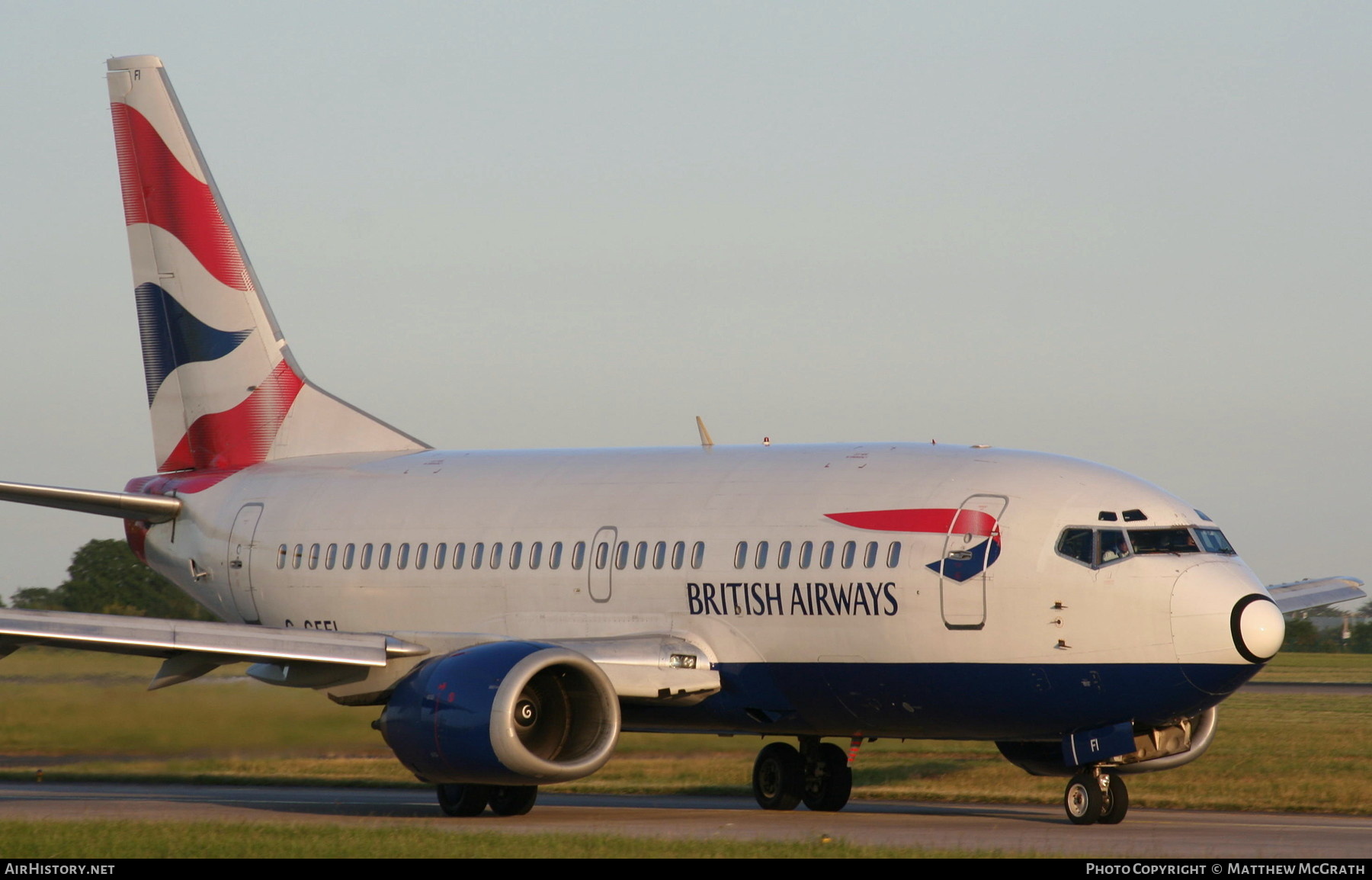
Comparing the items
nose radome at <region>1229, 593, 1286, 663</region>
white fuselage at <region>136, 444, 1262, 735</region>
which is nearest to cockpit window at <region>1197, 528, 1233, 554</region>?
white fuselage at <region>136, 444, 1262, 735</region>

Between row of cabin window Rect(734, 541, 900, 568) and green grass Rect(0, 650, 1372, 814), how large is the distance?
3845 mm

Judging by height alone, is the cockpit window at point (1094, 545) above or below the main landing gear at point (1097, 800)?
above

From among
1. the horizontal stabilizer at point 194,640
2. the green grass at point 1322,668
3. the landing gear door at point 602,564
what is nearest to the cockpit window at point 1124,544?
the landing gear door at point 602,564

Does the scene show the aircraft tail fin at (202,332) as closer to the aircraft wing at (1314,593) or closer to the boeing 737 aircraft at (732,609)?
the boeing 737 aircraft at (732,609)

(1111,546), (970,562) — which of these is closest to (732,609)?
(970,562)

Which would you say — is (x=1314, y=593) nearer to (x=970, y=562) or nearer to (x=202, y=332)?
(x=970, y=562)

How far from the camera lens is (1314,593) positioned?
22.5 m

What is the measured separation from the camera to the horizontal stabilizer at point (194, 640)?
59.6ft

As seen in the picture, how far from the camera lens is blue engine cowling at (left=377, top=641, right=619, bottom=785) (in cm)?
1827

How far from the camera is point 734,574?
66.8 feet

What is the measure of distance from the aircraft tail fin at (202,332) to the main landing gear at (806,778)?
7.50 metres

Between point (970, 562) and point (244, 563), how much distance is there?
11305mm
